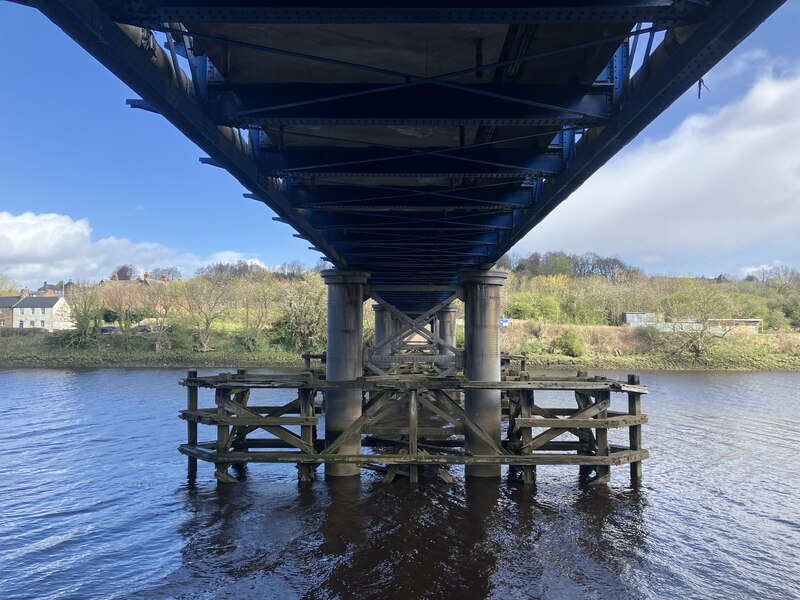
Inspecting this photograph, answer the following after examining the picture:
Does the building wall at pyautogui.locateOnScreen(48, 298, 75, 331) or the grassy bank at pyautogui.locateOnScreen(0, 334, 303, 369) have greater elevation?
the building wall at pyautogui.locateOnScreen(48, 298, 75, 331)

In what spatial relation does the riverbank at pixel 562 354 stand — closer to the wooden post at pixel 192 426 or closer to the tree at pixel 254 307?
the tree at pixel 254 307

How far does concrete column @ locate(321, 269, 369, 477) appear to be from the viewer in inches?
528

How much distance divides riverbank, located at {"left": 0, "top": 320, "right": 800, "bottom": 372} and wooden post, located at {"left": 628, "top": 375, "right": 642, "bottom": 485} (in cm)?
3580

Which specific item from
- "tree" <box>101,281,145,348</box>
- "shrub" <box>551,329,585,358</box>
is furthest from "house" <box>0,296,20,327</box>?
"shrub" <box>551,329,585,358</box>

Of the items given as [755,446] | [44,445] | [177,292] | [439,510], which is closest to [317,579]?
[439,510]

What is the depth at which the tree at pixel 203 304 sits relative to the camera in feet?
178

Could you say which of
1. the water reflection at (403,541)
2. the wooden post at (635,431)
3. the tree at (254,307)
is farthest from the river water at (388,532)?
the tree at (254,307)

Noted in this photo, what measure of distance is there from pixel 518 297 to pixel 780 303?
32471 mm

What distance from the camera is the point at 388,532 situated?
31.4 feet

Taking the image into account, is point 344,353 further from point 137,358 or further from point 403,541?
point 137,358

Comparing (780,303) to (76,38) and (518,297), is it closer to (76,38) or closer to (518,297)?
(518,297)

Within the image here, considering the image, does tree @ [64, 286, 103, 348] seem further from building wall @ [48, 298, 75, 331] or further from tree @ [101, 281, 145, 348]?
building wall @ [48, 298, 75, 331]

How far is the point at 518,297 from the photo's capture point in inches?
2616

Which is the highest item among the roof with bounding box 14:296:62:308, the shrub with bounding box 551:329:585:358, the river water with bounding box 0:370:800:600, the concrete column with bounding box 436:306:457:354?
the roof with bounding box 14:296:62:308
